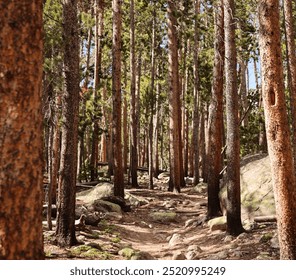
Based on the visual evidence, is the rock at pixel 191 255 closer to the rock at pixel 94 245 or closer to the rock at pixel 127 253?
the rock at pixel 127 253

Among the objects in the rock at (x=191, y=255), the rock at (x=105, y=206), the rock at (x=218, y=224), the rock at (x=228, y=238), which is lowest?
the rock at (x=191, y=255)

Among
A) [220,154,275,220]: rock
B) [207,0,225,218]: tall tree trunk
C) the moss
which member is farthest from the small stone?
[207,0,225,218]: tall tree trunk

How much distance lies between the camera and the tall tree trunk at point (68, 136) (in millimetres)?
7227

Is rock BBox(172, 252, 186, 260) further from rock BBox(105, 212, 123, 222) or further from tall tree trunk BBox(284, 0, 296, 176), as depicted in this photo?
tall tree trunk BBox(284, 0, 296, 176)

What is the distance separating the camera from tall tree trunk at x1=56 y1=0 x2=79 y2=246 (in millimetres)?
7227

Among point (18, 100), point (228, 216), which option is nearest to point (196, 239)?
point (228, 216)

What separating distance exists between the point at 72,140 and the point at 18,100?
180 inches

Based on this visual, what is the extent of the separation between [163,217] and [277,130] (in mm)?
7024

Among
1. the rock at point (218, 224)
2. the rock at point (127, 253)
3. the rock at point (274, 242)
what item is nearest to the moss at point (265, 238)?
the rock at point (274, 242)

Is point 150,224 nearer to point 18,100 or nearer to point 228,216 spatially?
point 228,216

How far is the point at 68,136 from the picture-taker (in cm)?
727

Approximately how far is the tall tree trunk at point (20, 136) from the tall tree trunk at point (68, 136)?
441 centimetres

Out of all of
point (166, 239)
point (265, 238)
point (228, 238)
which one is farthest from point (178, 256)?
point (166, 239)
